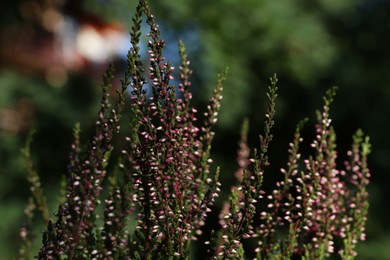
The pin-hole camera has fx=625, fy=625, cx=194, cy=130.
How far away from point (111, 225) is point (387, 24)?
14.0m

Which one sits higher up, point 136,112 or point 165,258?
→ point 136,112

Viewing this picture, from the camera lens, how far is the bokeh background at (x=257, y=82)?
1277cm

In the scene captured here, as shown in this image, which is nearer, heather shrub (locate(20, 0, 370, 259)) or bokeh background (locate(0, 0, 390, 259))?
heather shrub (locate(20, 0, 370, 259))

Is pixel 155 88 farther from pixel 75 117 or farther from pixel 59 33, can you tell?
pixel 59 33

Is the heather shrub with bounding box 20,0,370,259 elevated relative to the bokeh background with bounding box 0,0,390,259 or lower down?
lower down

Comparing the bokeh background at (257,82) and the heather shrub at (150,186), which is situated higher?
the bokeh background at (257,82)

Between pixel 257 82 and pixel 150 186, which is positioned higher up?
pixel 257 82

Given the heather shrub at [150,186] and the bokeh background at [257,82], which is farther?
the bokeh background at [257,82]

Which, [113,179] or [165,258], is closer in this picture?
[165,258]

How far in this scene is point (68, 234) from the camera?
7.87 feet

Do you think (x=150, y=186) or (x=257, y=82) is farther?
(x=257, y=82)

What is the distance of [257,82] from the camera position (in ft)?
45.3

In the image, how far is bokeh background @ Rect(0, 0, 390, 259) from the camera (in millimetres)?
12773

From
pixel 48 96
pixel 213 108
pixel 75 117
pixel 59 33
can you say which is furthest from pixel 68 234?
pixel 59 33
